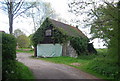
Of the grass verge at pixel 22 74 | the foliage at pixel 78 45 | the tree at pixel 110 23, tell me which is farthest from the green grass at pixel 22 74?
the foliage at pixel 78 45

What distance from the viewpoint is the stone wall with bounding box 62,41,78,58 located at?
22922 millimetres

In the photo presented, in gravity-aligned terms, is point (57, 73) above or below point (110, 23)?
below

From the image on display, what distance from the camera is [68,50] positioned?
23047 millimetres

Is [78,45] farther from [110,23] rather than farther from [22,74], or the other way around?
[22,74]

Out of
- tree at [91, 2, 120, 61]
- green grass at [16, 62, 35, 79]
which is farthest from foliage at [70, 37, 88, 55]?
green grass at [16, 62, 35, 79]

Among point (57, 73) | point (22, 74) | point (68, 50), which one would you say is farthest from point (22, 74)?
point (68, 50)

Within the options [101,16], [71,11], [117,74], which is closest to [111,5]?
[101,16]

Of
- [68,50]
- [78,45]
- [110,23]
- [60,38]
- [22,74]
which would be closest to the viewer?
[22,74]

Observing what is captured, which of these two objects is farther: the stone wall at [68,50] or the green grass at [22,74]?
the stone wall at [68,50]

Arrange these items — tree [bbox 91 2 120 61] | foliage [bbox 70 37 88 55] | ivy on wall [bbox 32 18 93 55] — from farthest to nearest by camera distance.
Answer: foliage [bbox 70 37 88 55] → ivy on wall [bbox 32 18 93 55] → tree [bbox 91 2 120 61]

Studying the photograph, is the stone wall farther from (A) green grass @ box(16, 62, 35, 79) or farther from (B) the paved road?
(A) green grass @ box(16, 62, 35, 79)

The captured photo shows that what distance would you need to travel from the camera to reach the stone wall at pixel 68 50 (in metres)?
22.9

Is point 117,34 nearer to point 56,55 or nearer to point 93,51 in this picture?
point 56,55

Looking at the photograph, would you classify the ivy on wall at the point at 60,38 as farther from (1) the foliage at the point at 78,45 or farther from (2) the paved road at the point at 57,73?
(2) the paved road at the point at 57,73
